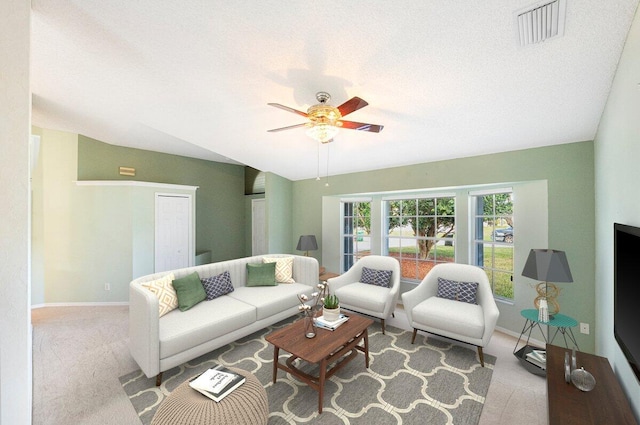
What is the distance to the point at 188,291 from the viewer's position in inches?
121

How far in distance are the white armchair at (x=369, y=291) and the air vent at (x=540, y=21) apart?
9.65 feet

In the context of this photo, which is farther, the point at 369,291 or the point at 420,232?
the point at 420,232

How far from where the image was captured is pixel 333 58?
6.87ft

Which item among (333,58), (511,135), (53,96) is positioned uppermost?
(53,96)

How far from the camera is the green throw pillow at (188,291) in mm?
3014

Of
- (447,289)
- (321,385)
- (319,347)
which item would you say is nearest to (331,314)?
(319,347)

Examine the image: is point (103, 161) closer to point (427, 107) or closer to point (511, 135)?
point (427, 107)

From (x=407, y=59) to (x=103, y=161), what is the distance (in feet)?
18.9

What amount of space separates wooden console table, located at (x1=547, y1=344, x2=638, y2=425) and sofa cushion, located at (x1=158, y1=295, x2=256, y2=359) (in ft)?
8.95

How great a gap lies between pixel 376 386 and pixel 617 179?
2.54 m

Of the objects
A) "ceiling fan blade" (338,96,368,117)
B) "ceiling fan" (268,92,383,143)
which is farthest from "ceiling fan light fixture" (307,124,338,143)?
"ceiling fan blade" (338,96,368,117)

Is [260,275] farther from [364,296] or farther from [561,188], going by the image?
[561,188]

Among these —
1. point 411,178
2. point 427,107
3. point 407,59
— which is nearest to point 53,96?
point 407,59

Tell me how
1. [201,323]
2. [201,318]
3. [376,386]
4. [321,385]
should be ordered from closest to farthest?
[321,385] < [376,386] < [201,323] < [201,318]
